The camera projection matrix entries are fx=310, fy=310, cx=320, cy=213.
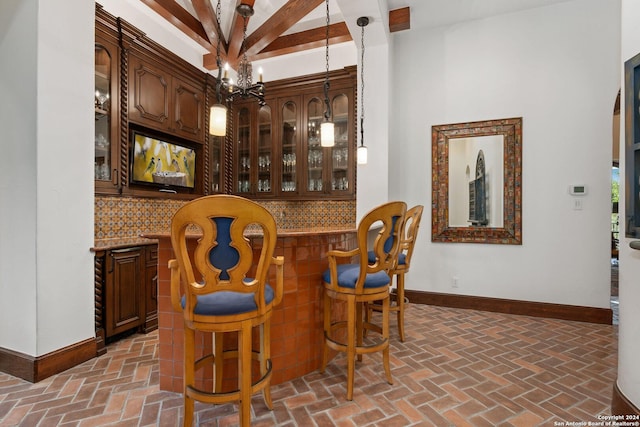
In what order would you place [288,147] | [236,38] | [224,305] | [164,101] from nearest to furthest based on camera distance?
[224,305]
[164,101]
[236,38]
[288,147]

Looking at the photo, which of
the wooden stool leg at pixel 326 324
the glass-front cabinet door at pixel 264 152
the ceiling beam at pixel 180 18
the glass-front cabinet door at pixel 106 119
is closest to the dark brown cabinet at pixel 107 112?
the glass-front cabinet door at pixel 106 119

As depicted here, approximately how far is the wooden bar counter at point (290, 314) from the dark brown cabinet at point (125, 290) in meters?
0.98

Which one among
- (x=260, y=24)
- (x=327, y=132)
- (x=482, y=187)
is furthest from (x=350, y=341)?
(x=260, y=24)

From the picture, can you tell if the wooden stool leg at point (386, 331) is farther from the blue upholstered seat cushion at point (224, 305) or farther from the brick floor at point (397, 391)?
the blue upholstered seat cushion at point (224, 305)

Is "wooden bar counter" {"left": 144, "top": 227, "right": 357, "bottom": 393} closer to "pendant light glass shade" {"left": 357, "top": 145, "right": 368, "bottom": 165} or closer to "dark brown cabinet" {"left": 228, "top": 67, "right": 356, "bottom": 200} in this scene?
"pendant light glass shade" {"left": 357, "top": 145, "right": 368, "bottom": 165}

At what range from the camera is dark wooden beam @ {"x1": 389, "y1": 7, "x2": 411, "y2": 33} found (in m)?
3.64

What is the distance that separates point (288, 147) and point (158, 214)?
6.69ft

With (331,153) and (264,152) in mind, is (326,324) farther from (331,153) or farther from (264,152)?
(264,152)

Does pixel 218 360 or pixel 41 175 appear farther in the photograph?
pixel 41 175

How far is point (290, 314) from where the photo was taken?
7.00 ft

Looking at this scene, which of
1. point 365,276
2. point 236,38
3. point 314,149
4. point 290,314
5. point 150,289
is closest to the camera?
point 365,276

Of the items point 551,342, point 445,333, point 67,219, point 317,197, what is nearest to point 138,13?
point 67,219

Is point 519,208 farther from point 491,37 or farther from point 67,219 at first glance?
point 67,219

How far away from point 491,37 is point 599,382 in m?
3.65
